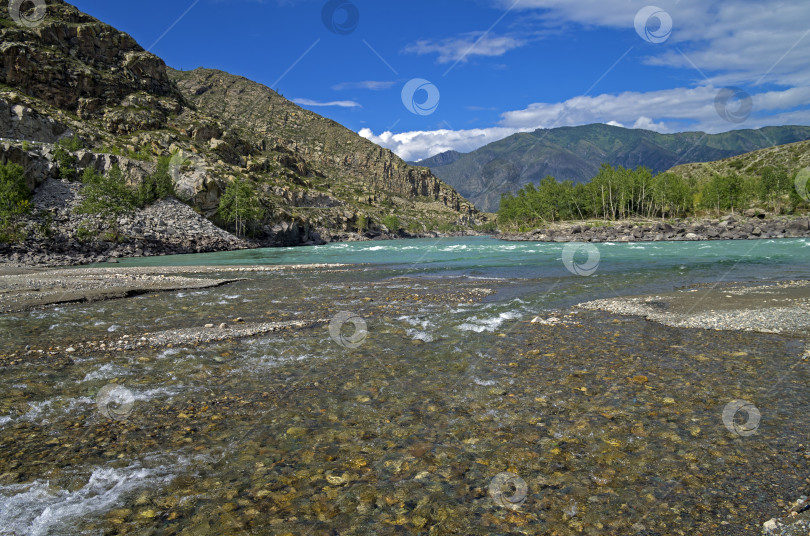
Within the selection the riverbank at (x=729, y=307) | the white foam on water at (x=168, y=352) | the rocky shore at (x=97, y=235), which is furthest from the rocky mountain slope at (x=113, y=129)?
the riverbank at (x=729, y=307)

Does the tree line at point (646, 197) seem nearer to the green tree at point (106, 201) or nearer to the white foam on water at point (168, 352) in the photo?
the green tree at point (106, 201)

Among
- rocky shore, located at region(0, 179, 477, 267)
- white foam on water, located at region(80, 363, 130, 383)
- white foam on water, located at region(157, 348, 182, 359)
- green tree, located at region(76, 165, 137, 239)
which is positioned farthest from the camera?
green tree, located at region(76, 165, 137, 239)

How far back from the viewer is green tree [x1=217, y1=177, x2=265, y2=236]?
111188mm

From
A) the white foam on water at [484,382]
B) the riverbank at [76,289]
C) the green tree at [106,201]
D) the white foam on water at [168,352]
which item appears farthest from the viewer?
the green tree at [106,201]

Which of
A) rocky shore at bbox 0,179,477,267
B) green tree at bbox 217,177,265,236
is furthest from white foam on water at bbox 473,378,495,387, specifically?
green tree at bbox 217,177,265,236

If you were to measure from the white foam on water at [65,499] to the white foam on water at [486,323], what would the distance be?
411 inches

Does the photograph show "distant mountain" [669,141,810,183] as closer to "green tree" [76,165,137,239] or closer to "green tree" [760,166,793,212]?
"green tree" [760,166,793,212]

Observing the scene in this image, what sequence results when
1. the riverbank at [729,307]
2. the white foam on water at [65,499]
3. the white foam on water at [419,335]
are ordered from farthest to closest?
1. the riverbank at [729,307]
2. the white foam on water at [419,335]
3. the white foam on water at [65,499]

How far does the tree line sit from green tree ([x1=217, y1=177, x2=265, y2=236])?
332 feet

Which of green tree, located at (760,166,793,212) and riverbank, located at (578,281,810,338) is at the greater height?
green tree, located at (760,166,793,212)

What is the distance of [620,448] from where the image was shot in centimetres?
648

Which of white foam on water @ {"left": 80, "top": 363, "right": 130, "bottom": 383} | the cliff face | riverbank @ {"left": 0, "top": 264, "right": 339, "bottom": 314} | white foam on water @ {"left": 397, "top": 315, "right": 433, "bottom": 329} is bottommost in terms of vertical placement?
white foam on water @ {"left": 397, "top": 315, "right": 433, "bottom": 329}

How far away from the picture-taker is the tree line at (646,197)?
402 ft

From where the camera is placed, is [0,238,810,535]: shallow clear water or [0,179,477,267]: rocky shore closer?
[0,238,810,535]: shallow clear water
